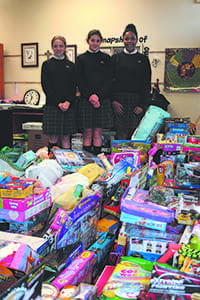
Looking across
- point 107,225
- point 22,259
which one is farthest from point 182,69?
point 22,259

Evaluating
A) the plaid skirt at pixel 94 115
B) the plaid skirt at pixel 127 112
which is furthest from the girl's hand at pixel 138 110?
the plaid skirt at pixel 94 115

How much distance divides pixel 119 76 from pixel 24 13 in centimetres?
279

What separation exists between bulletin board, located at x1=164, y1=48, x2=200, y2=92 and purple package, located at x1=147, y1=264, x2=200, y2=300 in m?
3.64

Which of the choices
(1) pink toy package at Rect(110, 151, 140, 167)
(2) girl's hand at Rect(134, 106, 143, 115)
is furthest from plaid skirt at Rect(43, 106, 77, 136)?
(1) pink toy package at Rect(110, 151, 140, 167)

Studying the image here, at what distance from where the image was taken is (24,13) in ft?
15.8

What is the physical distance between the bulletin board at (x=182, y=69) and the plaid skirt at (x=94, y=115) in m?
1.60

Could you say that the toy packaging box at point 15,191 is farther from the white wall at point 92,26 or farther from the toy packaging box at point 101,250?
the white wall at point 92,26

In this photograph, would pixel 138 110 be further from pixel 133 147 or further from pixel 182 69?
pixel 182 69

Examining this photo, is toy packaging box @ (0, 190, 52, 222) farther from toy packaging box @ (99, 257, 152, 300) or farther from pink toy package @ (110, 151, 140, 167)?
pink toy package @ (110, 151, 140, 167)

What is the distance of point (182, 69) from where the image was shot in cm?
410

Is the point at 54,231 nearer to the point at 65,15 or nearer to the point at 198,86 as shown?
the point at 198,86

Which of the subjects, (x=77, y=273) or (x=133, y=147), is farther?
(x=133, y=147)

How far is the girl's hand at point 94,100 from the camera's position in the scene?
2.92 m

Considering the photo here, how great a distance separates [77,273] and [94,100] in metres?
2.18
